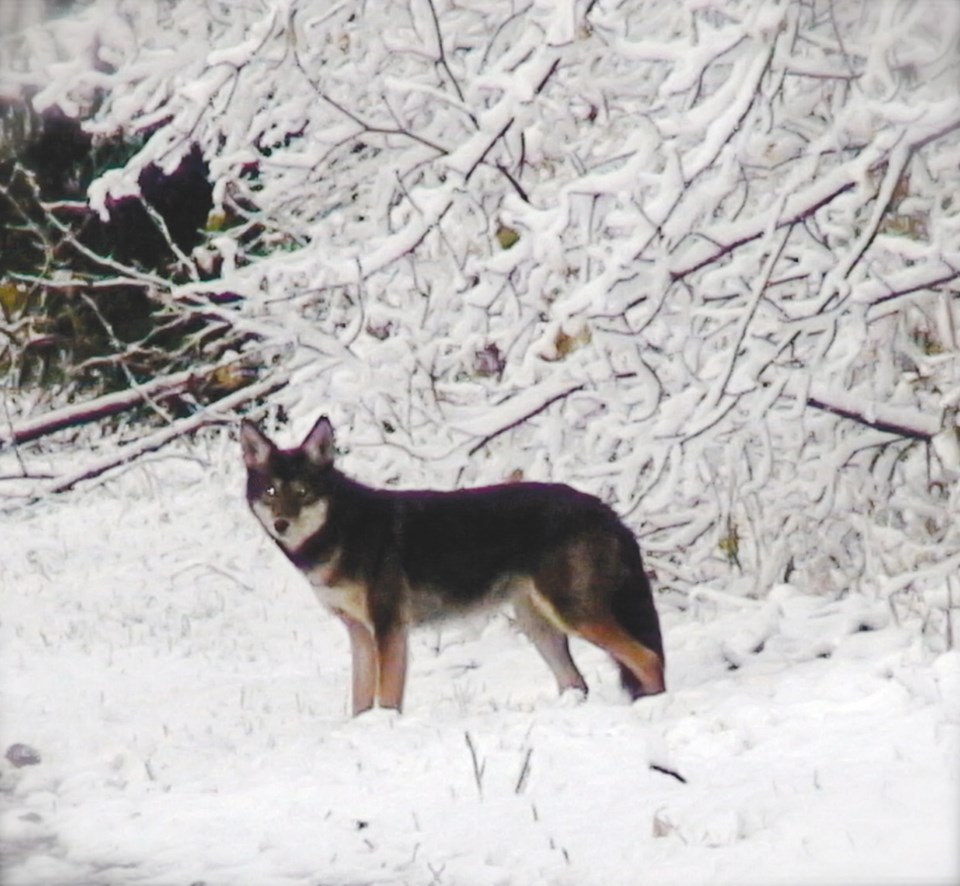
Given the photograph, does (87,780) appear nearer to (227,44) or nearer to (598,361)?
(598,361)

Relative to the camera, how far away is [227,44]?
8727 millimetres

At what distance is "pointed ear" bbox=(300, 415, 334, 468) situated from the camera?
308 inches

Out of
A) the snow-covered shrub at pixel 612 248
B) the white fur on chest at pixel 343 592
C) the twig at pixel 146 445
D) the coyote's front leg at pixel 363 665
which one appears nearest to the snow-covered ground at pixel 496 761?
the coyote's front leg at pixel 363 665

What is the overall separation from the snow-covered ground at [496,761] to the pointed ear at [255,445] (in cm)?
140

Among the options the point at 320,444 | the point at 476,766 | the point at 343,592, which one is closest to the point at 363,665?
the point at 343,592

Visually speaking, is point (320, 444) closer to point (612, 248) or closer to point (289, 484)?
point (289, 484)

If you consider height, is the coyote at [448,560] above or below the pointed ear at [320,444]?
below

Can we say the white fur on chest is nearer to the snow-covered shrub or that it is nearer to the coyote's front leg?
the coyote's front leg

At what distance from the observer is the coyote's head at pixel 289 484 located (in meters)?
7.79

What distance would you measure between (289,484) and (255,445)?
28 cm

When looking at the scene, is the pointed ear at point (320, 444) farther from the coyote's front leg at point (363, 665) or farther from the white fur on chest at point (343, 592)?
the coyote's front leg at point (363, 665)

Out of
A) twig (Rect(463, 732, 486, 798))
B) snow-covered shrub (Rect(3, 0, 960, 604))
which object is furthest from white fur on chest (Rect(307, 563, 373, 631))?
twig (Rect(463, 732, 486, 798))

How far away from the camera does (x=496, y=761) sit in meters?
5.99

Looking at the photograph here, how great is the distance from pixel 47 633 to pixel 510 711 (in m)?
4.78
